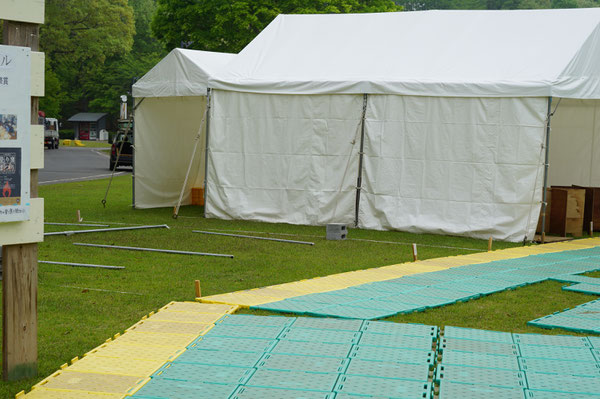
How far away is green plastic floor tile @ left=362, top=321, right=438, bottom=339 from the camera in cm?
721

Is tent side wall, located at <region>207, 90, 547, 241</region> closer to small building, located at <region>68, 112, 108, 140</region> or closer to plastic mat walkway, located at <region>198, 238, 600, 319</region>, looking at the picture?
plastic mat walkway, located at <region>198, 238, 600, 319</region>

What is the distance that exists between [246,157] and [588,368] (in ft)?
35.7

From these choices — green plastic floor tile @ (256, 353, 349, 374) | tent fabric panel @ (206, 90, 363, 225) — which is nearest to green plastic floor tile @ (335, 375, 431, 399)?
green plastic floor tile @ (256, 353, 349, 374)

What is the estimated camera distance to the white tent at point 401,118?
14.4 meters

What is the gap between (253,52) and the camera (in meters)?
17.5

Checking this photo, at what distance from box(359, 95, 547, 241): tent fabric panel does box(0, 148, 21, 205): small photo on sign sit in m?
10.3

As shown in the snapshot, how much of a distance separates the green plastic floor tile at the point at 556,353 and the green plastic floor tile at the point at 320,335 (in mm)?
1361

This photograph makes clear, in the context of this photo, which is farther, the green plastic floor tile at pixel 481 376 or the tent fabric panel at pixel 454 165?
the tent fabric panel at pixel 454 165

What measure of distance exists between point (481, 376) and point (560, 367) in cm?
72

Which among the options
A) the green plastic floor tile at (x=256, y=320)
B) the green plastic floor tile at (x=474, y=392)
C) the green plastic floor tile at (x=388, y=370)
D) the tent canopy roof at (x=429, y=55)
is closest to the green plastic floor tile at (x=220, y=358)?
the green plastic floor tile at (x=388, y=370)

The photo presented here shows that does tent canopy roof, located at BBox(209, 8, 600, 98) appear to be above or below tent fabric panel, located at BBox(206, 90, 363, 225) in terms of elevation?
above

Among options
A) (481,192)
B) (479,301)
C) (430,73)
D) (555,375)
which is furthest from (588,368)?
(430,73)

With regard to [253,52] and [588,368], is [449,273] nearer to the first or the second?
[588,368]

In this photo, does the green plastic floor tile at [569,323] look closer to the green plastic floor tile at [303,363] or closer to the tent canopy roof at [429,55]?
the green plastic floor tile at [303,363]
